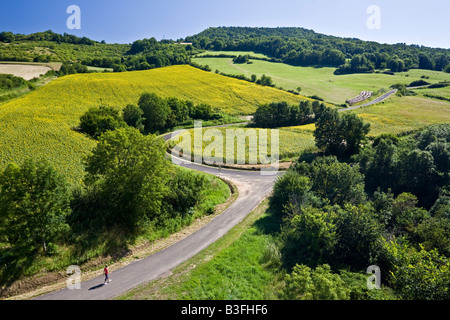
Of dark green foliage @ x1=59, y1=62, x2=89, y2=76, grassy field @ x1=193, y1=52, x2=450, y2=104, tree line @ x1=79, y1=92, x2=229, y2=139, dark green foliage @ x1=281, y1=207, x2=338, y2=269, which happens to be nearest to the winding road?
dark green foliage @ x1=281, y1=207, x2=338, y2=269

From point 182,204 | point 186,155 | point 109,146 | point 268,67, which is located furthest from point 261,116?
point 268,67

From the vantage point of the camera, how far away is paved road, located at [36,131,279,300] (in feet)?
64.7

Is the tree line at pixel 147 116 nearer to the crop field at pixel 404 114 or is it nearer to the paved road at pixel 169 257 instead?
the paved road at pixel 169 257

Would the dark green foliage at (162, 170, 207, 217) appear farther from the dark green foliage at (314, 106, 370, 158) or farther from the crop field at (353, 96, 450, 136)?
the crop field at (353, 96, 450, 136)

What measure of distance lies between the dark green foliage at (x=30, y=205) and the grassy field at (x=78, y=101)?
1056 centimetres

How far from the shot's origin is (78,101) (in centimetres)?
7156

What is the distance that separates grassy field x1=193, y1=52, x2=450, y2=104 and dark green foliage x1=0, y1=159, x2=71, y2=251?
112 m

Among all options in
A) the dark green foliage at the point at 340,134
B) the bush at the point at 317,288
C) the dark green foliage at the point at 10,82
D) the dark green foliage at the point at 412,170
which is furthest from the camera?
the dark green foliage at the point at 10,82

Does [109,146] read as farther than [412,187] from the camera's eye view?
No

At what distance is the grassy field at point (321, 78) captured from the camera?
12406cm

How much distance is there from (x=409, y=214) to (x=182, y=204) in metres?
27.3

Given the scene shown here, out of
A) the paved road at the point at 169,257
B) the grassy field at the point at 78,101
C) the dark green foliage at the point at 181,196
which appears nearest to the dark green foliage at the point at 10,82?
the grassy field at the point at 78,101

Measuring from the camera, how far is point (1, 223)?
20219mm
